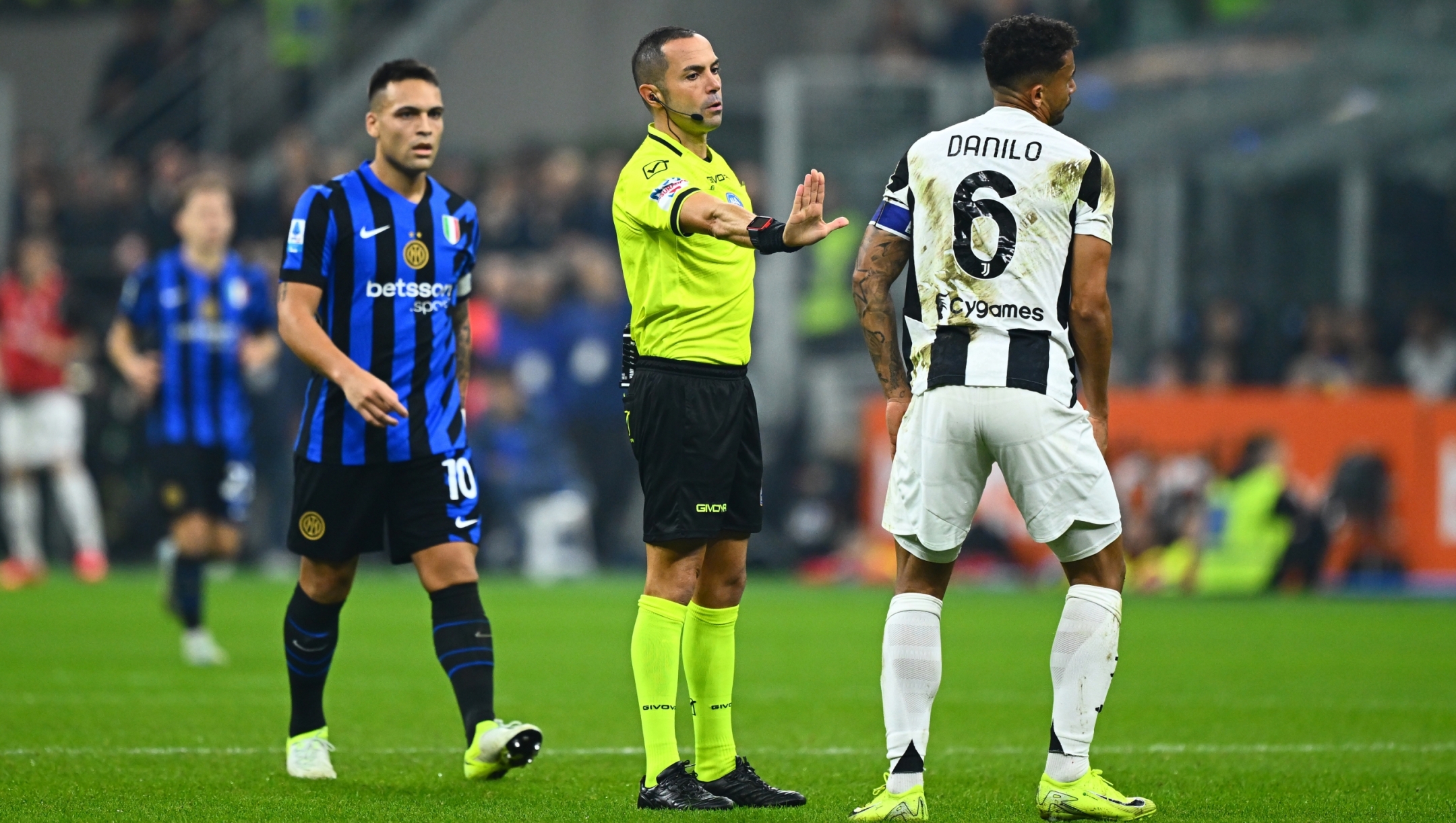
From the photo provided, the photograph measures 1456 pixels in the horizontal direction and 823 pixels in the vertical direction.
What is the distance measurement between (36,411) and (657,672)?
12.2m

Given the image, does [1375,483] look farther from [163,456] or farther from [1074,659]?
[1074,659]

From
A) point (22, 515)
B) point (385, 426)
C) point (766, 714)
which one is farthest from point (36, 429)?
point (385, 426)

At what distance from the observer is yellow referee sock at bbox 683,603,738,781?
580 centimetres

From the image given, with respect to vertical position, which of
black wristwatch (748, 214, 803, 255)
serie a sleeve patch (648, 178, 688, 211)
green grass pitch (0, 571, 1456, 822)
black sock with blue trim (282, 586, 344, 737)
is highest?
serie a sleeve patch (648, 178, 688, 211)

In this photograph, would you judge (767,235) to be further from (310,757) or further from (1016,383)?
(310,757)

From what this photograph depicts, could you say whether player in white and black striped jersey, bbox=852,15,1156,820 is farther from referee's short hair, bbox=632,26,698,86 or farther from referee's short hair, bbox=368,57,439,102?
referee's short hair, bbox=368,57,439,102

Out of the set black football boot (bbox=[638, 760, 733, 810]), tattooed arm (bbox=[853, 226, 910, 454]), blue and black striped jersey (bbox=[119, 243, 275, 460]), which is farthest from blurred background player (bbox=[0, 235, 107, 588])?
tattooed arm (bbox=[853, 226, 910, 454])

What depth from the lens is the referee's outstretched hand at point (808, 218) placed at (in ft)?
16.7

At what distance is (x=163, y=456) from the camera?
10.5 meters

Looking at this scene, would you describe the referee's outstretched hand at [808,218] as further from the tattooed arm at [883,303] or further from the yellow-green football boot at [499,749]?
the yellow-green football boot at [499,749]

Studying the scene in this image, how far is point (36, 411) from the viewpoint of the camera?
16438 mm

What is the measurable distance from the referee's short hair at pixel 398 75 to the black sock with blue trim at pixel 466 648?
1671 mm

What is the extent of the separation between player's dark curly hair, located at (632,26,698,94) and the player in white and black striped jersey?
2.65 feet

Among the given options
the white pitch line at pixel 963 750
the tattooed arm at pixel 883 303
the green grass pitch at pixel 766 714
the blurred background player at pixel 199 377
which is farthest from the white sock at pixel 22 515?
the tattooed arm at pixel 883 303
